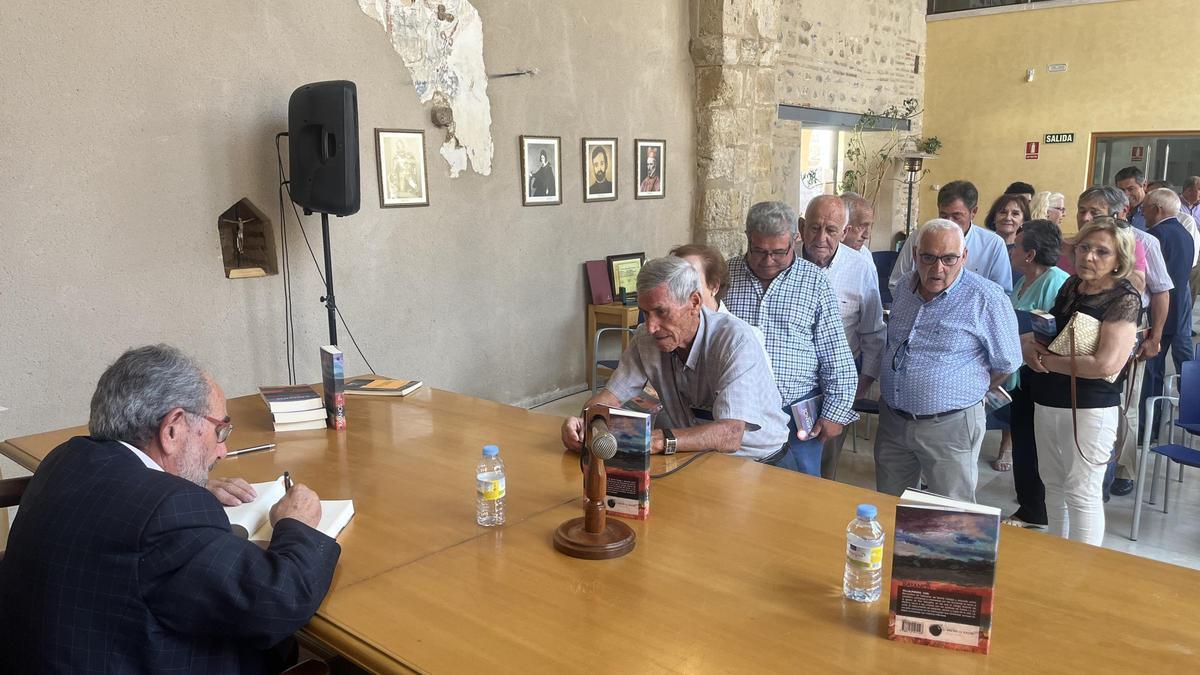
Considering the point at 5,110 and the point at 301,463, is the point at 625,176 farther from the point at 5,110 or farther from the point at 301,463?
the point at 301,463

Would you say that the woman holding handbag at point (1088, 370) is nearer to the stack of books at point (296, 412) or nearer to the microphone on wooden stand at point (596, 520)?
the microphone on wooden stand at point (596, 520)

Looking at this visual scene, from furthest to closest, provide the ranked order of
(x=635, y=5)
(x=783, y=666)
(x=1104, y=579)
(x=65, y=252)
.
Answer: (x=635, y=5) → (x=65, y=252) → (x=1104, y=579) → (x=783, y=666)

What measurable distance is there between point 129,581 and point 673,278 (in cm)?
169

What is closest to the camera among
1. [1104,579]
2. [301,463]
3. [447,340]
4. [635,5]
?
[1104,579]

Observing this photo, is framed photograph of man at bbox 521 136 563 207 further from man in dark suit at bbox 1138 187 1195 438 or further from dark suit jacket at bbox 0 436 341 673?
dark suit jacket at bbox 0 436 341 673

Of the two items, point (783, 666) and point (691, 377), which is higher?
point (691, 377)

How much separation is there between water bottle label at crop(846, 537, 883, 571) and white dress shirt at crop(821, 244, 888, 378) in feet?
7.56

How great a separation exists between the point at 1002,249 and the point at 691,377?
2.71 meters

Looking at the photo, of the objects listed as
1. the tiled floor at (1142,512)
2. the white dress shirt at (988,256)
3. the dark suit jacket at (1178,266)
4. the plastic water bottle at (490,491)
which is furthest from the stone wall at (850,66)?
the plastic water bottle at (490,491)

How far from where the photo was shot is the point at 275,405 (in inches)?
120

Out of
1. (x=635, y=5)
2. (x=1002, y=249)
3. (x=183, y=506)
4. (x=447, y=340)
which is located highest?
(x=635, y=5)

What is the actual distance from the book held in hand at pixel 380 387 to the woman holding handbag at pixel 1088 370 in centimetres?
253

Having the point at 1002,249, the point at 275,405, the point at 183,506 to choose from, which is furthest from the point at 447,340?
the point at 183,506

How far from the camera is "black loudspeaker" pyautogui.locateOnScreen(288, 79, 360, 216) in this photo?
430 cm
